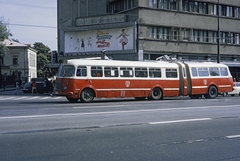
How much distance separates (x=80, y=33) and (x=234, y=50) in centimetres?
1964

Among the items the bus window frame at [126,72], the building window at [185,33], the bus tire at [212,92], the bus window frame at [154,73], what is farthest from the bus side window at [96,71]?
the building window at [185,33]

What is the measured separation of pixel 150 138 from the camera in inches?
378

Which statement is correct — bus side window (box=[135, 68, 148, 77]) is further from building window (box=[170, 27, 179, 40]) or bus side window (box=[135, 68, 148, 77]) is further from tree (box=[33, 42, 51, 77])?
tree (box=[33, 42, 51, 77])

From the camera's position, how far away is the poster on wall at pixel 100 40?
39719 mm

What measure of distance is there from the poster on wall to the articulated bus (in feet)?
42.4

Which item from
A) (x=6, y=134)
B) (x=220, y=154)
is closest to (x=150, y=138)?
(x=220, y=154)

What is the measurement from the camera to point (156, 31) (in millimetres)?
39969

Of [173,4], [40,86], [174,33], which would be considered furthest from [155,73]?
[173,4]

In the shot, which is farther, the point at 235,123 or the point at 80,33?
the point at 80,33

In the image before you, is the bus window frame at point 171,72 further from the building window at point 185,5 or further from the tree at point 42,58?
the tree at point 42,58

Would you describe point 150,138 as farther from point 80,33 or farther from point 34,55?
point 34,55

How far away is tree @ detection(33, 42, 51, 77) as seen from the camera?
109 meters

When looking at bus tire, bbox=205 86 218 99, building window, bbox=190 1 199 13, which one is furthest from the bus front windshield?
building window, bbox=190 1 199 13

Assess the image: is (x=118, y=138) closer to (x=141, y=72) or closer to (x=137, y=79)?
(x=137, y=79)
